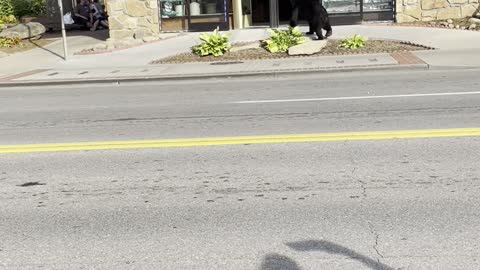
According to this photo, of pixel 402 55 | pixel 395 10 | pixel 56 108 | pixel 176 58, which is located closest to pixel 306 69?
pixel 402 55

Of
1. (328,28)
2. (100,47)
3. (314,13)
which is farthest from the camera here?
(100,47)

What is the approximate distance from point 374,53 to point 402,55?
0.91m

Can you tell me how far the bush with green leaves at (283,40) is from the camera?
52.8 feet

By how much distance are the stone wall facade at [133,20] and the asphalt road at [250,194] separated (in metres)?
12.4

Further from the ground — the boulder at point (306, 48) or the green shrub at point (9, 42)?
the green shrub at point (9, 42)

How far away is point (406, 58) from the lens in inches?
549

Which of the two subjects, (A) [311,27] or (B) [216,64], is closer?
(B) [216,64]

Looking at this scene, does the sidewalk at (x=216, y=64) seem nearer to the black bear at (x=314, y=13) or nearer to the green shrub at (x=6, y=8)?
the black bear at (x=314, y=13)

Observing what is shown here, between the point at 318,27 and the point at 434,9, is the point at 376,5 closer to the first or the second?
the point at 434,9

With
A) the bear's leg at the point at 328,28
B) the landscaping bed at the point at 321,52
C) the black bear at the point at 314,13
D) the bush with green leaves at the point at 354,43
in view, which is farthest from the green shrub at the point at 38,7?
the bush with green leaves at the point at 354,43

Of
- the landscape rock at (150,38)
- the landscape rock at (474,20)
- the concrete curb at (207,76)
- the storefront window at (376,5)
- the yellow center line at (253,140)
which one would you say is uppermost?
the storefront window at (376,5)

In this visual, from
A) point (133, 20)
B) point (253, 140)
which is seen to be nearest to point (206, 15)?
point (133, 20)

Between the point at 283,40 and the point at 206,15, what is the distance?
5954 mm

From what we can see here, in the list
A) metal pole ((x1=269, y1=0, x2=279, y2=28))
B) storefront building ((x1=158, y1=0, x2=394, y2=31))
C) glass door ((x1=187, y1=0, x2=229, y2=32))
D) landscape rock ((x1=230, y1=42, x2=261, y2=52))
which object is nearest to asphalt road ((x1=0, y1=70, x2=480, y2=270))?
landscape rock ((x1=230, y1=42, x2=261, y2=52))
